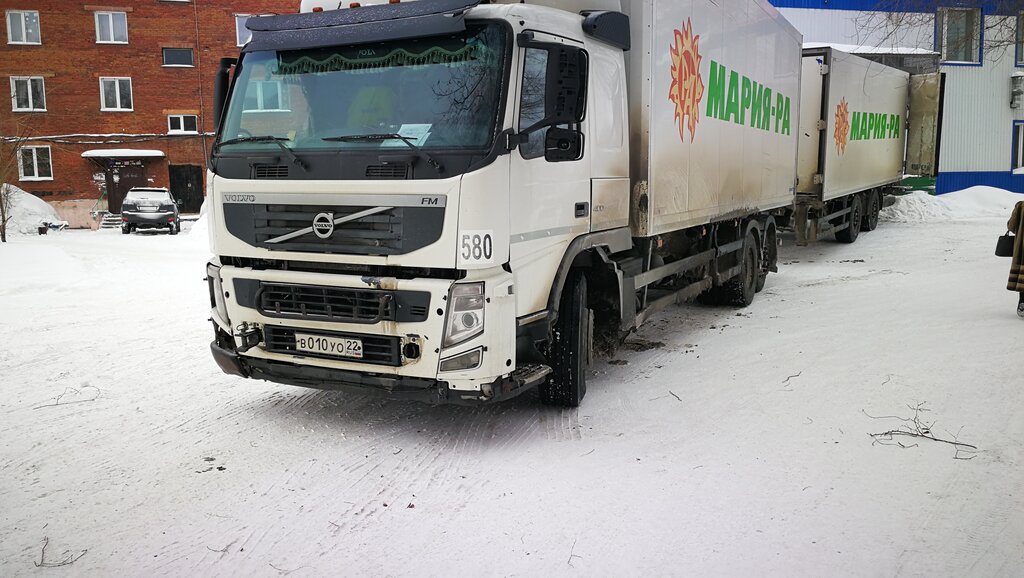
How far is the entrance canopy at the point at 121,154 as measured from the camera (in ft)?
106

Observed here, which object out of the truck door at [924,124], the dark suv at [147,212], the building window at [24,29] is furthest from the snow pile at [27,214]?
the truck door at [924,124]

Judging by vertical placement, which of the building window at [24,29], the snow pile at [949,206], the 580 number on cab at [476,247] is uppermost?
the building window at [24,29]

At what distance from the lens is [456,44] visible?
4.73 metres

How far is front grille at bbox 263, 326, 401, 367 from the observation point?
15.6 feet

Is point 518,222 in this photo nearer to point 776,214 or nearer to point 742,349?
point 742,349

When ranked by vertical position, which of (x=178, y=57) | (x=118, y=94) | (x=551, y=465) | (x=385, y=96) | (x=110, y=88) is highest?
(x=178, y=57)

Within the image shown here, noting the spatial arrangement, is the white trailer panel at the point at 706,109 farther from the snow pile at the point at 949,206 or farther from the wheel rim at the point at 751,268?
the snow pile at the point at 949,206

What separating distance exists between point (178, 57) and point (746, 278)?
30229 mm

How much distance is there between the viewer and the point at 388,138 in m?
4.64

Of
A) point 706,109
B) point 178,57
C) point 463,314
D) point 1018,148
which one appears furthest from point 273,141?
point 178,57

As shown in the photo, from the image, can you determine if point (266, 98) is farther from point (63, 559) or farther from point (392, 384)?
point (63, 559)

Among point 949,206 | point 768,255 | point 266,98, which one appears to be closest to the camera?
point 266,98

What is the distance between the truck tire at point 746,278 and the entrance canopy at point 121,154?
1134 inches

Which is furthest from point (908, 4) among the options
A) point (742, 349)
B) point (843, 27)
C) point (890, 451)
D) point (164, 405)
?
point (843, 27)
